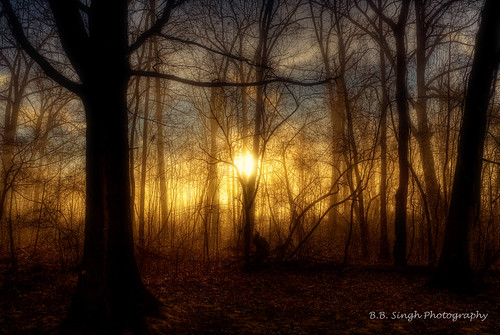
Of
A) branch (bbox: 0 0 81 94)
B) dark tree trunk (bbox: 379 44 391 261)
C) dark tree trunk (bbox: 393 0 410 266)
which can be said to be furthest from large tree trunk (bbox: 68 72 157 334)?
dark tree trunk (bbox: 379 44 391 261)

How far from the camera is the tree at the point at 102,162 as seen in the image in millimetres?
4016

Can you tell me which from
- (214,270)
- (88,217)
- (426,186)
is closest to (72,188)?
(214,270)

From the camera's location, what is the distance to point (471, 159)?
6273 mm

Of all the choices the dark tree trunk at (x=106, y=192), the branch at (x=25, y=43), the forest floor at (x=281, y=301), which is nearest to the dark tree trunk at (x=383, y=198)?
the forest floor at (x=281, y=301)

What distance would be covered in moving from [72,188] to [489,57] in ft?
38.9

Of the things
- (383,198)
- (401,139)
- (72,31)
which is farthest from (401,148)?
(72,31)

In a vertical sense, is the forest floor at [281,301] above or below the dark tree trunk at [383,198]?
below

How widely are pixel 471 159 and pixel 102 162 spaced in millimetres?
6670

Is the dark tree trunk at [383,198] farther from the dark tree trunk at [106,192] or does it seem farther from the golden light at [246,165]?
the dark tree trunk at [106,192]

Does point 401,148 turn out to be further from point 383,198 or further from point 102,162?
point 102,162

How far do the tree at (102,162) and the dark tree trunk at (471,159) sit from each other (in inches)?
233

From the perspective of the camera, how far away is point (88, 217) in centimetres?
407

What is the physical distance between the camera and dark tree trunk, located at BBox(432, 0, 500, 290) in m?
6.21

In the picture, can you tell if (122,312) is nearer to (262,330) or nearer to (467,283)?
(262,330)
